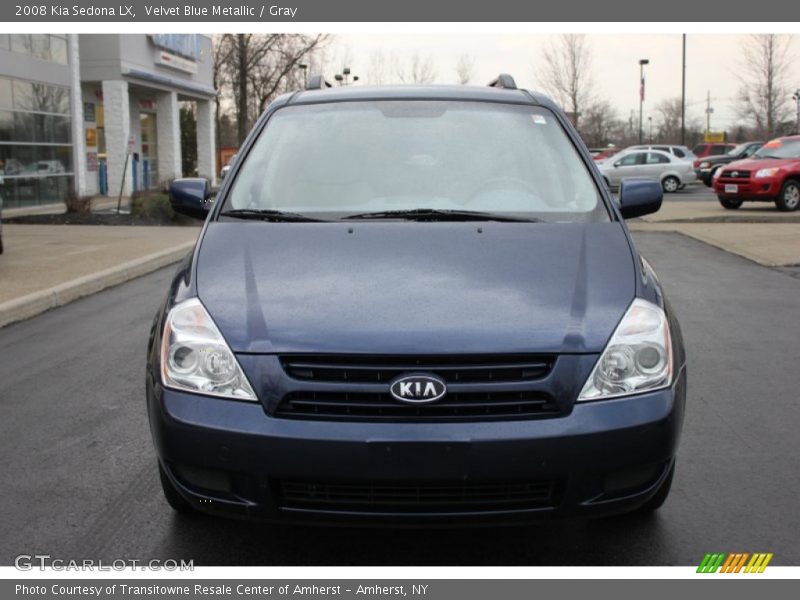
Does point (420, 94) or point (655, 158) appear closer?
point (420, 94)

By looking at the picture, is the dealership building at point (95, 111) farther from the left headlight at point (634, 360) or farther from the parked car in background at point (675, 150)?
the left headlight at point (634, 360)

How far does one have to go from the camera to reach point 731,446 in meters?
4.69

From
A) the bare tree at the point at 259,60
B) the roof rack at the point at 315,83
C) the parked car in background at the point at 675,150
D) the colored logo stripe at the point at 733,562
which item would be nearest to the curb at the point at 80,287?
the roof rack at the point at 315,83

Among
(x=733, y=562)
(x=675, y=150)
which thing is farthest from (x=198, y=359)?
(x=675, y=150)

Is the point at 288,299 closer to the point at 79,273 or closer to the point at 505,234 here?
the point at 505,234

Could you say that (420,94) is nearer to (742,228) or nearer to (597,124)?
(742,228)

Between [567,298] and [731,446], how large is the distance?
1954 millimetres

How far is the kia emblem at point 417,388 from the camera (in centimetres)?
292

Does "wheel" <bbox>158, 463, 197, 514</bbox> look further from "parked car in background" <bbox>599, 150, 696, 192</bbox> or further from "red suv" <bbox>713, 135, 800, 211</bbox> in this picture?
"parked car in background" <bbox>599, 150, 696, 192</bbox>

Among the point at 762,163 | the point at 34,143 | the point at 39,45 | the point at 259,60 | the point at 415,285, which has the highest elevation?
the point at 259,60

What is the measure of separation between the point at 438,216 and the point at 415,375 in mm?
1168

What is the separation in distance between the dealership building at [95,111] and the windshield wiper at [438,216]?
17986mm

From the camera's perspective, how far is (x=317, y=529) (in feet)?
11.8

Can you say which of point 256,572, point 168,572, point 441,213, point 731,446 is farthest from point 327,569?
point 731,446
